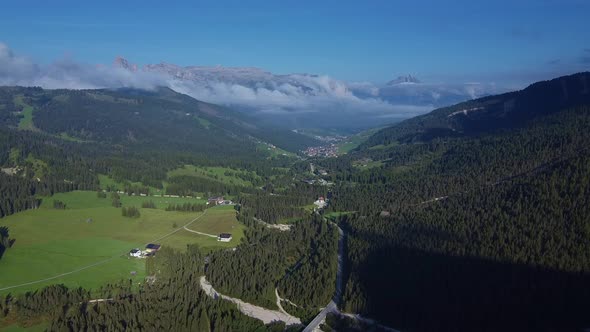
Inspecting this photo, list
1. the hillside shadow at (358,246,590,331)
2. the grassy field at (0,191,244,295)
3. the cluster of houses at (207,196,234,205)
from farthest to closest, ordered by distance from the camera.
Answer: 1. the cluster of houses at (207,196,234,205)
2. the grassy field at (0,191,244,295)
3. the hillside shadow at (358,246,590,331)

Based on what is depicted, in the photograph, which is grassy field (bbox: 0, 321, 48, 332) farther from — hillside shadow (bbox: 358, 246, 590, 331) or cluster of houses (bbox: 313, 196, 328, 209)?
cluster of houses (bbox: 313, 196, 328, 209)

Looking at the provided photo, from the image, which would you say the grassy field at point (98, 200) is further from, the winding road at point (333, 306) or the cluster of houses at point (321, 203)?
the winding road at point (333, 306)

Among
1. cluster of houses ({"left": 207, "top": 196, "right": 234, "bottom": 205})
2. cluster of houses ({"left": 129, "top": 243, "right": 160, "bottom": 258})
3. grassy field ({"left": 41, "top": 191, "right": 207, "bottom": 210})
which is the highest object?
grassy field ({"left": 41, "top": 191, "right": 207, "bottom": 210})

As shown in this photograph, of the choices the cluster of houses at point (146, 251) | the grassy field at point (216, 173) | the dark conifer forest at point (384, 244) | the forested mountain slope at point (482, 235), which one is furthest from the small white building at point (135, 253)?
the grassy field at point (216, 173)

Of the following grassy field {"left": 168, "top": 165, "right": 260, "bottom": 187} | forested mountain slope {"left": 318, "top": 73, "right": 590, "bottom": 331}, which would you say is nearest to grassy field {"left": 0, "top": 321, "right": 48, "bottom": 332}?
forested mountain slope {"left": 318, "top": 73, "right": 590, "bottom": 331}

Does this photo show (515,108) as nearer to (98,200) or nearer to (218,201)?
(218,201)

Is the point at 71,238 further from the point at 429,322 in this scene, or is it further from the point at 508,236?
the point at 508,236

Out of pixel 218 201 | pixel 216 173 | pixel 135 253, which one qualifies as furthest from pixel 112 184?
pixel 135 253
